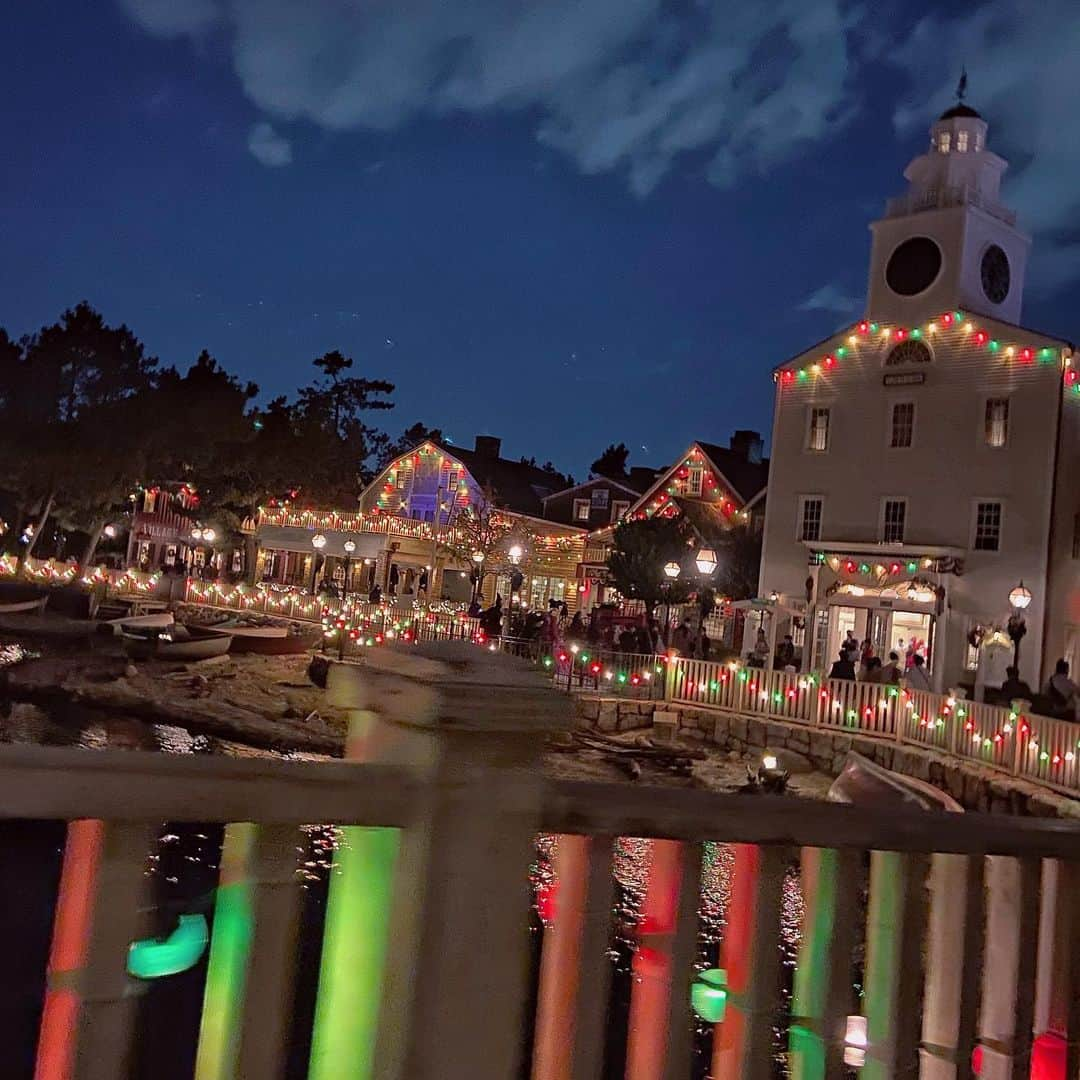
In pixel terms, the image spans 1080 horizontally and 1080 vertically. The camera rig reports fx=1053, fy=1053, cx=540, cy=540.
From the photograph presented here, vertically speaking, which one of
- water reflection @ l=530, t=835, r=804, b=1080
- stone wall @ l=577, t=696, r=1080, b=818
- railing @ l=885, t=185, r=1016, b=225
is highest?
railing @ l=885, t=185, r=1016, b=225

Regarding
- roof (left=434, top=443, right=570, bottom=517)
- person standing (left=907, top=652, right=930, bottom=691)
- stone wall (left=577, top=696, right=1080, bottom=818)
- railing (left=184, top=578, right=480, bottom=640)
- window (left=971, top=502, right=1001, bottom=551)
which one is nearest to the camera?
stone wall (left=577, top=696, right=1080, bottom=818)

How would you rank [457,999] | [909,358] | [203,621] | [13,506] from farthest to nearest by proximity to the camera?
[13,506]
[203,621]
[909,358]
[457,999]

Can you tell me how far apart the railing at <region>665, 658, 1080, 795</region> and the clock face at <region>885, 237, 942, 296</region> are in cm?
1189

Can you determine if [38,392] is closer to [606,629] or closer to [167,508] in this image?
[167,508]

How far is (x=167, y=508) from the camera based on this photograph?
61.7 metres

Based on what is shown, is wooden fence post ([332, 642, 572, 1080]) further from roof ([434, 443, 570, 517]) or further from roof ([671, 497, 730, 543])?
roof ([434, 443, 570, 517])

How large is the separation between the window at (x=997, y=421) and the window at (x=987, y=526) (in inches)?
62.6

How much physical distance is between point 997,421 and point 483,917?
27124 millimetres

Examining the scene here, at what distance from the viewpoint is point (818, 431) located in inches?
1166

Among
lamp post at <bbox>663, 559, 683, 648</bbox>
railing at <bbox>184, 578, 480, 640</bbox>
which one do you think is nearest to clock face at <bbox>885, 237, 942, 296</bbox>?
lamp post at <bbox>663, 559, 683, 648</bbox>

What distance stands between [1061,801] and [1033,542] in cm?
1178

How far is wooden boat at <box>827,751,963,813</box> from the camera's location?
552 inches

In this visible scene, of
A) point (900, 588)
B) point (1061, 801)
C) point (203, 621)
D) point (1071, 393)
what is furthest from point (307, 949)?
point (203, 621)

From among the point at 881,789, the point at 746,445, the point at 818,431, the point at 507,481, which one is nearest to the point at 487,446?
the point at 507,481
